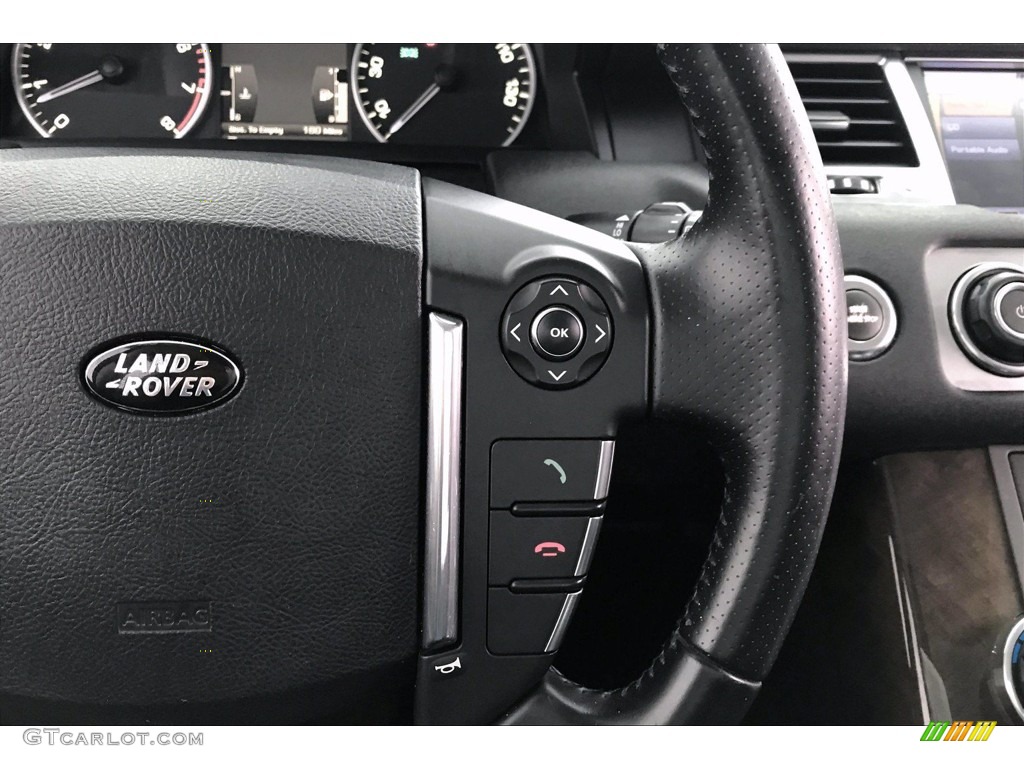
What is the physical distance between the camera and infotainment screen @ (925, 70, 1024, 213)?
60.0 inches

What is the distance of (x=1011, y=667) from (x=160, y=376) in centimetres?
81

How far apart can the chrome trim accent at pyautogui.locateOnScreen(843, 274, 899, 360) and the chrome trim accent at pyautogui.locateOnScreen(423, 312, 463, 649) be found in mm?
416

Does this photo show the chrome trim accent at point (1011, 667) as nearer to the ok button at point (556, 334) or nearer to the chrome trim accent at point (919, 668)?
the chrome trim accent at point (919, 668)

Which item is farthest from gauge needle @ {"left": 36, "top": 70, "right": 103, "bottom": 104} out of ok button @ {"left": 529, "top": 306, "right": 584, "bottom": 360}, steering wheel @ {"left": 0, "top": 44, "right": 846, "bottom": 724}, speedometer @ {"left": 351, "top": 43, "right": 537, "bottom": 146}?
ok button @ {"left": 529, "top": 306, "right": 584, "bottom": 360}

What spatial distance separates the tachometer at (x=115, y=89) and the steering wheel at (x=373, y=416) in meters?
0.90

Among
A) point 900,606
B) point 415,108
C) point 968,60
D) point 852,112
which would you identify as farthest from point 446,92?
point 900,606

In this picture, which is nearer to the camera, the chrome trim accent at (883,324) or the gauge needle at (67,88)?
the chrome trim accent at (883,324)

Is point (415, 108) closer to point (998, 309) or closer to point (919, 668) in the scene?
point (998, 309)

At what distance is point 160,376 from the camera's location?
70cm

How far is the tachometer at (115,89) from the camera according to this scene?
5.21 ft

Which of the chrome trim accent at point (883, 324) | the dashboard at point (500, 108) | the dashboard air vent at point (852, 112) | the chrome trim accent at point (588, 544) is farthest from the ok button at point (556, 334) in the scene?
the dashboard air vent at point (852, 112)

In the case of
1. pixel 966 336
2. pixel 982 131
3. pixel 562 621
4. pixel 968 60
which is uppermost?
pixel 968 60
